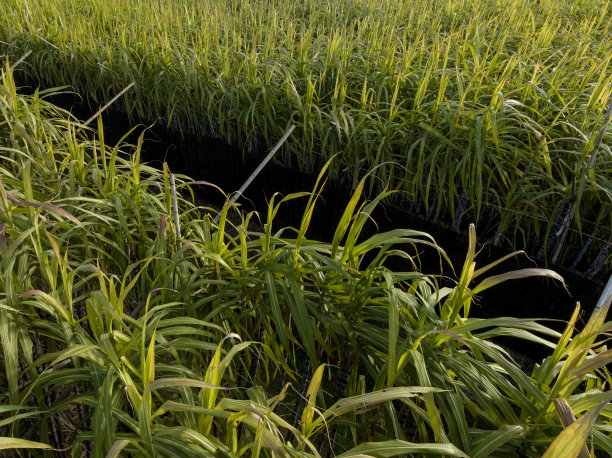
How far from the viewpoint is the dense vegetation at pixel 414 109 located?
1.88m

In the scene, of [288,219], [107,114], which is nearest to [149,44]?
[107,114]

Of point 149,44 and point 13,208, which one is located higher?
point 149,44

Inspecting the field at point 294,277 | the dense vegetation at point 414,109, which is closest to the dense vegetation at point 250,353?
the field at point 294,277

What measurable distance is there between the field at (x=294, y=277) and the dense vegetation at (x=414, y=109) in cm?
2

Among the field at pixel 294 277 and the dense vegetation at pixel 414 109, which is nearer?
the field at pixel 294 277

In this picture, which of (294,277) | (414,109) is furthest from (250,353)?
(414,109)

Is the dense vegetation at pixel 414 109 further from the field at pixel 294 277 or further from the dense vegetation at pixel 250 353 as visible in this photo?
the dense vegetation at pixel 250 353

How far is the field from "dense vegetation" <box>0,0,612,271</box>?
0.7 inches

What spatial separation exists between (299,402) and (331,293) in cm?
31

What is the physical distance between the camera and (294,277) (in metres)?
1.15

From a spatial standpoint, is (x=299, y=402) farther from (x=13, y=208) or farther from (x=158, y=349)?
(x=13, y=208)

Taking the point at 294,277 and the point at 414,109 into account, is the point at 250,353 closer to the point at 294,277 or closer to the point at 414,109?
the point at 294,277

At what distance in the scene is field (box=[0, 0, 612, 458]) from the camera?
2.77 ft

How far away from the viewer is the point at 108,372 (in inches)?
32.8
